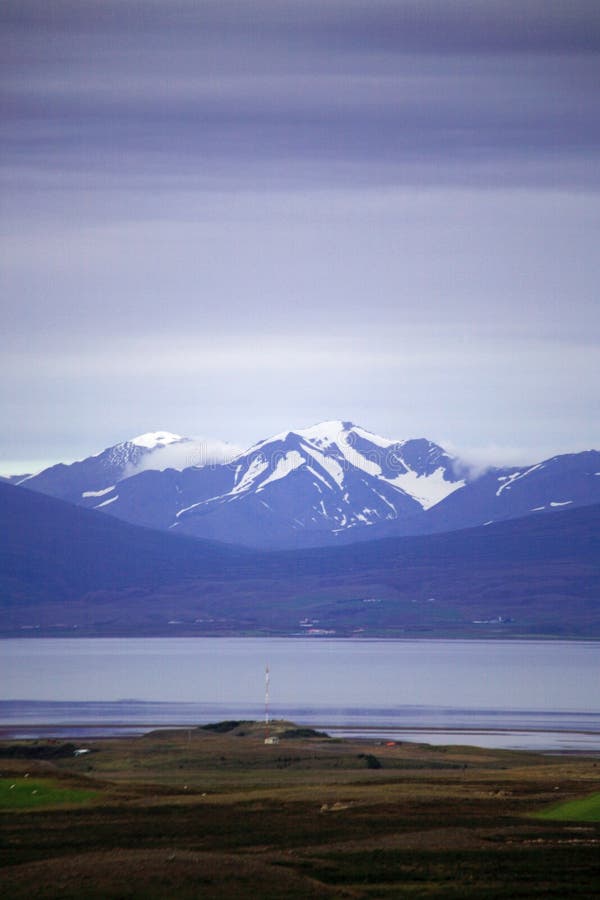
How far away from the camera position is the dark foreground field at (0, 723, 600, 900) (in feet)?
118

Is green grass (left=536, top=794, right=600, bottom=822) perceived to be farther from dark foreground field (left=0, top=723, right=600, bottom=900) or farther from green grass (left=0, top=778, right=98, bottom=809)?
green grass (left=0, top=778, right=98, bottom=809)

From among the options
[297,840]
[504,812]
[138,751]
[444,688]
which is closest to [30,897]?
[297,840]

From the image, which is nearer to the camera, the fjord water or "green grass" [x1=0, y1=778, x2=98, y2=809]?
"green grass" [x1=0, y1=778, x2=98, y2=809]

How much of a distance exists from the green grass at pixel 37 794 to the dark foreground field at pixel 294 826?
7cm

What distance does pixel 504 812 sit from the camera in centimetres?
5188

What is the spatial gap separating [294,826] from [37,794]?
39.5 ft

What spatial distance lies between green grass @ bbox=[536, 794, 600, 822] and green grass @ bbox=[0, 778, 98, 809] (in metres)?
15.7

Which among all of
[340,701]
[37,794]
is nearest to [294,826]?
[37,794]

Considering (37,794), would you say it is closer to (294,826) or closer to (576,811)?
(294,826)

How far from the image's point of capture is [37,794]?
5594 cm

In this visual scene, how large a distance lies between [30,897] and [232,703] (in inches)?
3923

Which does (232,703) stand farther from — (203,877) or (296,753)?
(203,877)

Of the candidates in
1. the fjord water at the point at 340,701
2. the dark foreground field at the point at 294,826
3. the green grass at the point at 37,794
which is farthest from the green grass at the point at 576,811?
the fjord water at the point at 340,701

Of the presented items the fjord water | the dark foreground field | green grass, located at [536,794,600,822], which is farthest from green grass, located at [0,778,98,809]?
the fjord water
